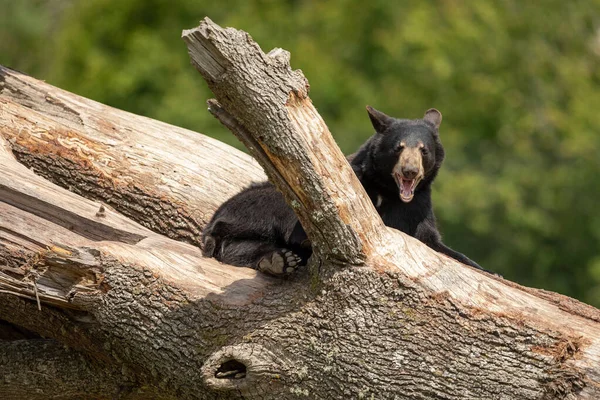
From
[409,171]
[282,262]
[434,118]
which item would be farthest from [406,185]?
[282,262]

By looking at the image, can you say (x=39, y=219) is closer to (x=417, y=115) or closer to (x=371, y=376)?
(x=371, y=376)

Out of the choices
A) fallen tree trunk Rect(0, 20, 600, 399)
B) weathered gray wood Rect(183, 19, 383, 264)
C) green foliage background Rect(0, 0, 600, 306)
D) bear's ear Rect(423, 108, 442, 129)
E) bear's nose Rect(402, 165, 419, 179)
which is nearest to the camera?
weathered gray wood Rect(183, 19, 383, 264)

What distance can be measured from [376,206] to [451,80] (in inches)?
964

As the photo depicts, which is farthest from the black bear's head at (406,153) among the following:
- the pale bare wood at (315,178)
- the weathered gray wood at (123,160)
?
the pale bare wood at (315,178)

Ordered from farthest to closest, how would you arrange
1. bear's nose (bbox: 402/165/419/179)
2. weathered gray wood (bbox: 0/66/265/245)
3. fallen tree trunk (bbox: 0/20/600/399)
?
1. weathered gray wood (bbox: 0/66/265/245)
2. bear's nose (bbox: 402/165/419/179)
3. fallen tree trunk (bbox: 0/20/600/399)

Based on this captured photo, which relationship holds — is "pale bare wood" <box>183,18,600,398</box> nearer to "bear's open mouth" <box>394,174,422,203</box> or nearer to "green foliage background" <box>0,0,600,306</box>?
"bear's open mouth" <box>394,174,422,203</box>

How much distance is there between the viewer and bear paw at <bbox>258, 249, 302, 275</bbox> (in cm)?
653

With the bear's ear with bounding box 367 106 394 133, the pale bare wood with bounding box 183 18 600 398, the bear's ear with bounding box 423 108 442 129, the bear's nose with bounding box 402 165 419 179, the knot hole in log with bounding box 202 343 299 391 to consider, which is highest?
the bear's ear with bounding box 423 108 442 129

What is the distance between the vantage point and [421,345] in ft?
19.8

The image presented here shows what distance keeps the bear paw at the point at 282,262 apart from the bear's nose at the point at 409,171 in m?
1.71

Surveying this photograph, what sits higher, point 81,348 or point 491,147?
point 491,147

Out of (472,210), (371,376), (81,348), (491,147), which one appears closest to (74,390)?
(81,348)

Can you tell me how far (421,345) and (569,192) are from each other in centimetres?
2073

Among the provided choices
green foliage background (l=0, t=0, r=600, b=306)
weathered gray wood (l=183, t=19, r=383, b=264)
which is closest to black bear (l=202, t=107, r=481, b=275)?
weathered gray wood (l=183, t=19, r=383, b=264)
